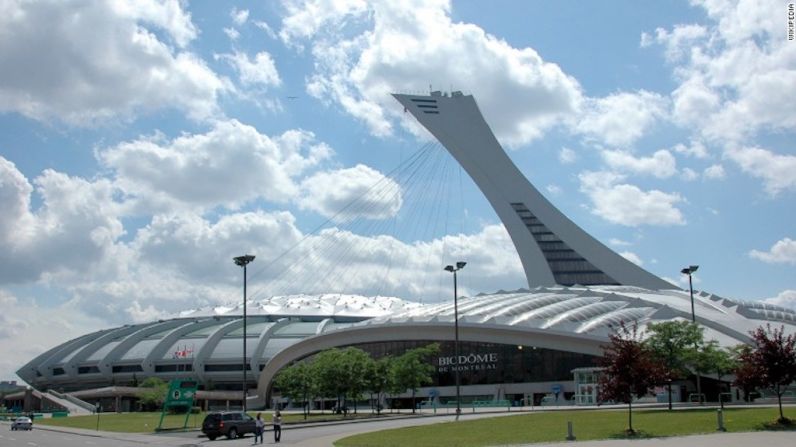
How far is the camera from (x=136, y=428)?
48000 millimetres

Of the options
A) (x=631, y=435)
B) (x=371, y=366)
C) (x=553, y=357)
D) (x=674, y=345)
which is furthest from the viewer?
(x=553, y=357)

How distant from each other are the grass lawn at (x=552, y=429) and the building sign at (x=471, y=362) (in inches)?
1167

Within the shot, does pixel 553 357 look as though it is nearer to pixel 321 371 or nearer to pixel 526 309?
pixel 526 309

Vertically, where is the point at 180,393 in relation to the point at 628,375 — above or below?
below

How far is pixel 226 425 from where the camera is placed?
3750cm

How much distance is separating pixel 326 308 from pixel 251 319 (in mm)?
10446

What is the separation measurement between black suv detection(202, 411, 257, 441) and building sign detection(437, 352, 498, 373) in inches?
1213

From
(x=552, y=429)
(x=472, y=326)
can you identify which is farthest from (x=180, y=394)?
(x=472, y=326)

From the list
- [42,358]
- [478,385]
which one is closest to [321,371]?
[478,385]

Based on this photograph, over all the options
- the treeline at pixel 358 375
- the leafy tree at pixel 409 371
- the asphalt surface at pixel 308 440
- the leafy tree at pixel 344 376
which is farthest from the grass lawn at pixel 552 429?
the leafy tree at pixel 409 371

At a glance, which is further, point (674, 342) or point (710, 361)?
point (710, 361)

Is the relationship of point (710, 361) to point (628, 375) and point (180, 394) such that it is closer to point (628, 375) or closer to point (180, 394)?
point (628, 375)

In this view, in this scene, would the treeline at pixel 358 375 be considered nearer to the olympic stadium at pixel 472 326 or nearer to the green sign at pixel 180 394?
the olympic stadium at pixel 472 326

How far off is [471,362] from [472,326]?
4102mm
